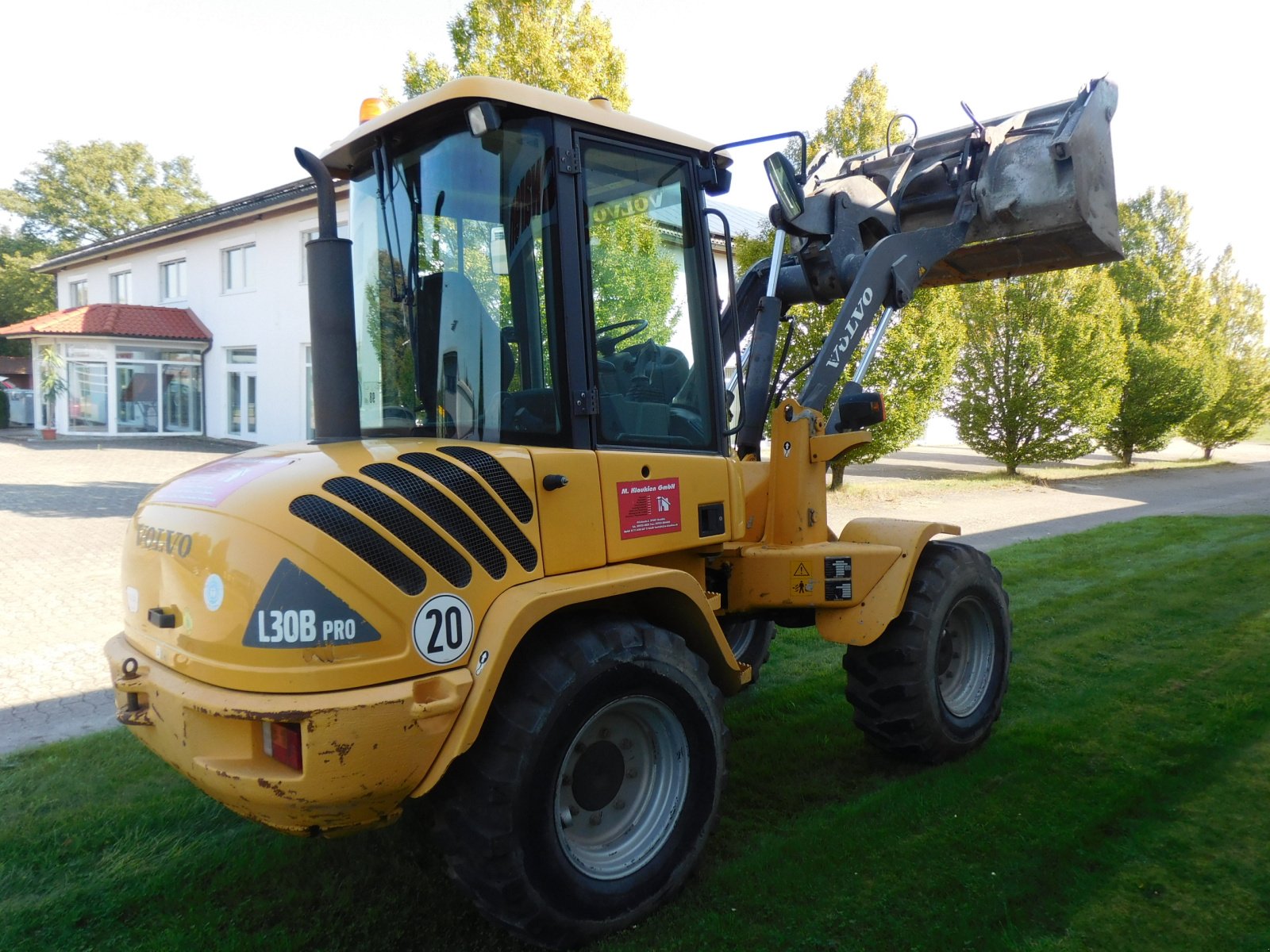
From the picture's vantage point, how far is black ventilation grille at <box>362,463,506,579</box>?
2.88m

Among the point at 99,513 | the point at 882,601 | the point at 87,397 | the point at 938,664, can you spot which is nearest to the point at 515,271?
the point at 882,601

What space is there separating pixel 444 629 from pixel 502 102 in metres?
1.78

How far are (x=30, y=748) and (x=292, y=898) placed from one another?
8.18 ft

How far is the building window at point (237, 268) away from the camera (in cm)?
2558

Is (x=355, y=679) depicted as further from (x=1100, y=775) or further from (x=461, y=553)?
(x=1100, y=775)

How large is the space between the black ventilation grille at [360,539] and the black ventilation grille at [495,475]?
0.39 meters

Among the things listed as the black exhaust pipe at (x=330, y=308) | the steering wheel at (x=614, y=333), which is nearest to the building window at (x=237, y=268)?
the black exhaust pipe at (x=330, y=308)

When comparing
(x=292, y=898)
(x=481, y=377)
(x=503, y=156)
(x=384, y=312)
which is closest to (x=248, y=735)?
(x=292, y=898)

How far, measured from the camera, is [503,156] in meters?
3.29

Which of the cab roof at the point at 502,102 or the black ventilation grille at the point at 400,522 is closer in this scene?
the black ventilation grille at the point at 400,522

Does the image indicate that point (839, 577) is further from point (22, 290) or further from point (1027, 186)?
point (22, 290)

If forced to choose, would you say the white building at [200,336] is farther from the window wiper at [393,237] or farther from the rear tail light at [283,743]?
the rear tail light at [283,743]

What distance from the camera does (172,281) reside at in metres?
29.3

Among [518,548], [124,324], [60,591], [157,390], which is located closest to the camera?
[518,548]
